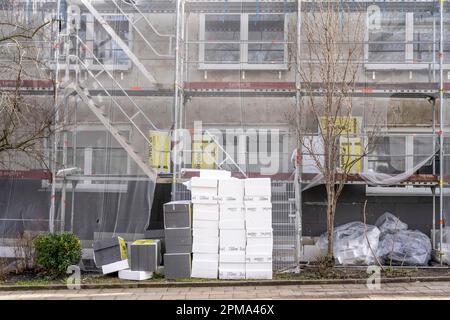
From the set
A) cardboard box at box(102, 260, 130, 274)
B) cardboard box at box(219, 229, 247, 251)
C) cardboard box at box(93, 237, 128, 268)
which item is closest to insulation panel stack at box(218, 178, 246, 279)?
cardboard box at box(219, 229, 247, 251)

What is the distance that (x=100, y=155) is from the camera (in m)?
11.2

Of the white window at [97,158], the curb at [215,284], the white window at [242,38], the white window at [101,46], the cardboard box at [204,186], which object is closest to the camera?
the curb at [215,284]

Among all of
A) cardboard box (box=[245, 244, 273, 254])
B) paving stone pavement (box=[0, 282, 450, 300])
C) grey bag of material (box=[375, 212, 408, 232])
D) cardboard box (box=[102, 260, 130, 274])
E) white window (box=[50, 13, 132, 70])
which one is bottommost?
paving stone pavement (box=[0, 282, 450, 300])

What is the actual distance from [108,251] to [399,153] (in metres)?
6.33

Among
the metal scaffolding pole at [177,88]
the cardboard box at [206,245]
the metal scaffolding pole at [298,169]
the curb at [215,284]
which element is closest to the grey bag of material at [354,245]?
the metal scaffolding pole at [298,169]

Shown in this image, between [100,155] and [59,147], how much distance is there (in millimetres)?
825

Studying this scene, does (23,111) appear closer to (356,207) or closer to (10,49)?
(10,49)

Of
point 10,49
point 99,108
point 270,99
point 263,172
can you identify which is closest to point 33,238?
point 99,108

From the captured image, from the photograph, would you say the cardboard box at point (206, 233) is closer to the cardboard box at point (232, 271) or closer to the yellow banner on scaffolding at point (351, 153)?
the cardboard box at point (232, 271)

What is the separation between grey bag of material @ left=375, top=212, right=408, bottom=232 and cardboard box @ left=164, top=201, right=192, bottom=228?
13.7ft

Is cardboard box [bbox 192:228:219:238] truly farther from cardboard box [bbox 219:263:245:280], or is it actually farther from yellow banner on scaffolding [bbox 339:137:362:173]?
yellow banner on scaffolding [bbox 339:137:362:173]

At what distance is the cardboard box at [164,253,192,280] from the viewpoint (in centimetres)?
973

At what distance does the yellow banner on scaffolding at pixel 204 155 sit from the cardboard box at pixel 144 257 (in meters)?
2.21

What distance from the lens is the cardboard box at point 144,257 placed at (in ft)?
32.1
